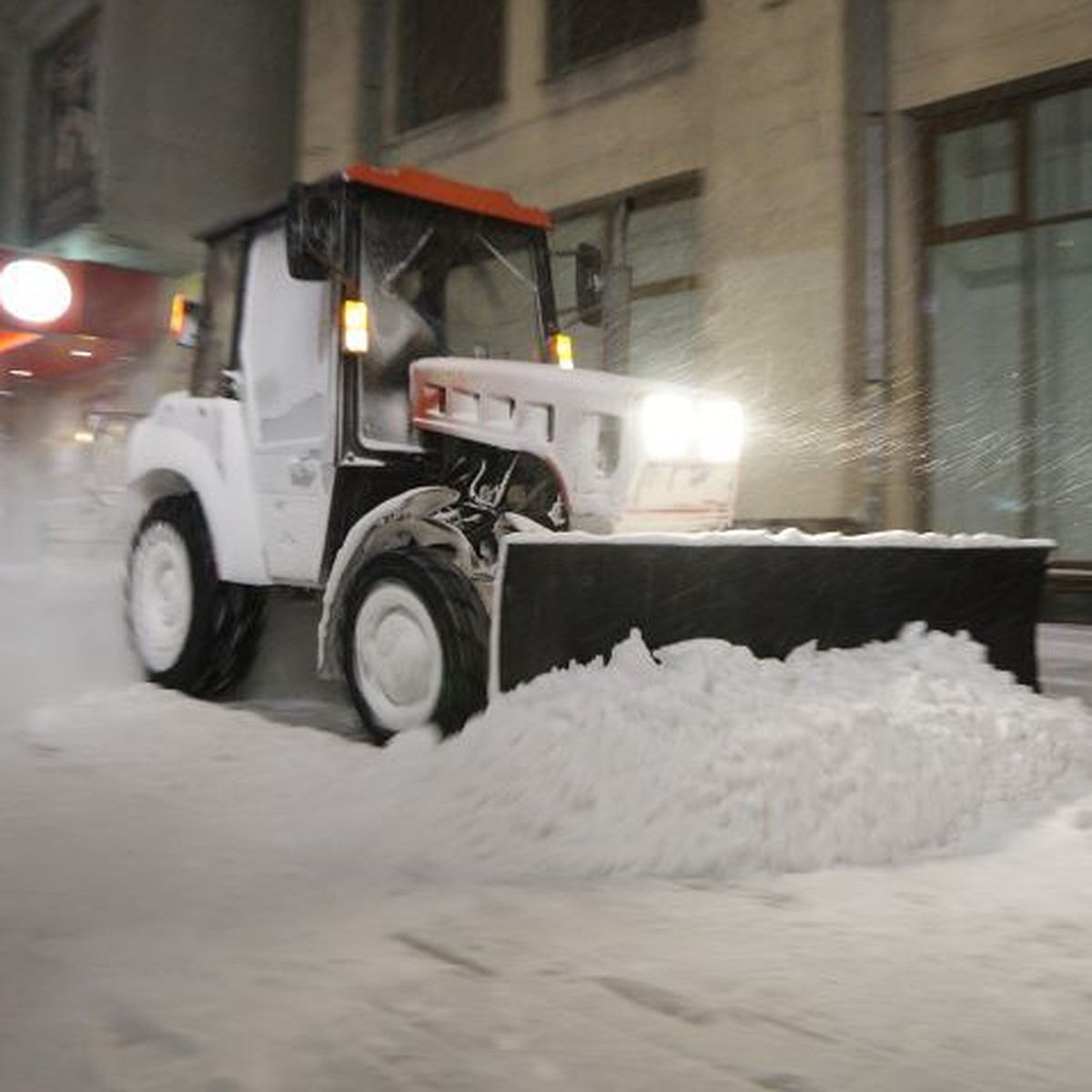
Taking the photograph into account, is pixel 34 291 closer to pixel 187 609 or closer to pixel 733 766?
pixel 187 609

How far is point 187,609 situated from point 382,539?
1.64 metres

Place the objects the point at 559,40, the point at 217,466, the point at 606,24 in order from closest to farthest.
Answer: the point at 217,466, the point at 606,24, the point at 559,40

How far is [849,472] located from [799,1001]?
761 centimetres

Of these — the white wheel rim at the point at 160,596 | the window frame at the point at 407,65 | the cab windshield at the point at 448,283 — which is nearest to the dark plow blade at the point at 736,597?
the cab windshield at the point at 448,283

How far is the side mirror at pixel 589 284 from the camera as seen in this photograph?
6066 millimetres

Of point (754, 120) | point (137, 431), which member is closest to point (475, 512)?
point (137, 431)

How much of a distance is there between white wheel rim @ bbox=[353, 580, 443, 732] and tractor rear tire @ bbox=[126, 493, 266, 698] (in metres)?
1.42

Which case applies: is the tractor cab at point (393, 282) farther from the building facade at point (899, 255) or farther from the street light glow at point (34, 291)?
the street light glow at point (34, 291)

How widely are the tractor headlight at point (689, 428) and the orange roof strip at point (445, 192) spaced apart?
1499 millimetres

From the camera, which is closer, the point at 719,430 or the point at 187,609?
the point at 719,430

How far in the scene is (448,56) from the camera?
1412 cm

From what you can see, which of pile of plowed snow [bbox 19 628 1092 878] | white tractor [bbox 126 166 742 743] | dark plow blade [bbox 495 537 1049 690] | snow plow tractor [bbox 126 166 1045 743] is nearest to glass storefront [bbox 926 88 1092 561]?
snow plow tractor [bbox 126 166 1045 743]

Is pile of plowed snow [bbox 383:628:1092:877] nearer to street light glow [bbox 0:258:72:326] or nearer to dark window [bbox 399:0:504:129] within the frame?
dark window [bbox 399:0:504:129]

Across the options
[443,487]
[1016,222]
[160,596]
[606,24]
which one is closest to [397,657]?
[443,487]
